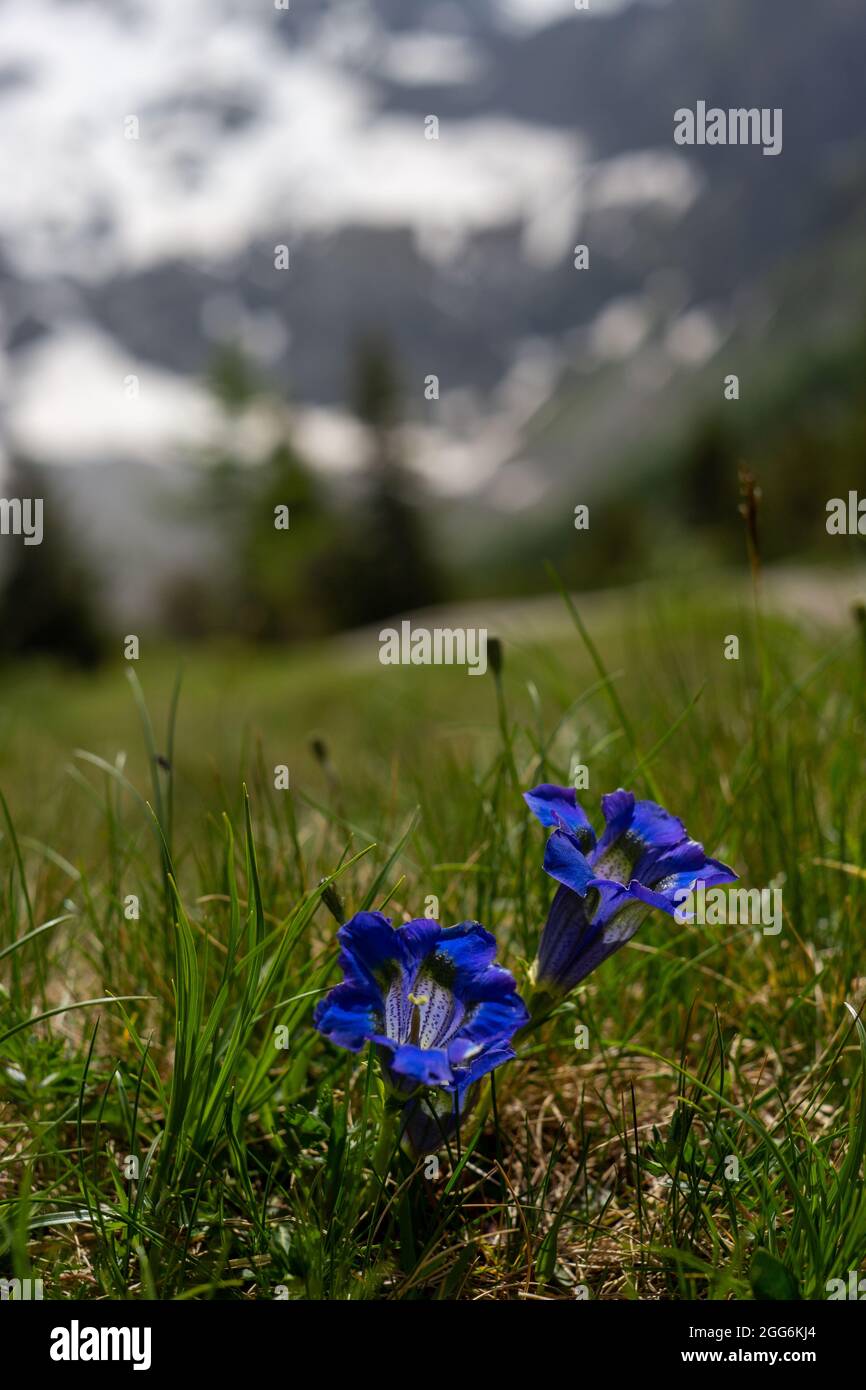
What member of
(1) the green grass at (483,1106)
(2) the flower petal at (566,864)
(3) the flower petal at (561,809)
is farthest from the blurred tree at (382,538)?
(2) the flower petal at (566,864)

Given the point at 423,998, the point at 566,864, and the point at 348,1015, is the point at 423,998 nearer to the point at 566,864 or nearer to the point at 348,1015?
the point at 348,1015

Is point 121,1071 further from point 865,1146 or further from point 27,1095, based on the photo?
point 865,1146

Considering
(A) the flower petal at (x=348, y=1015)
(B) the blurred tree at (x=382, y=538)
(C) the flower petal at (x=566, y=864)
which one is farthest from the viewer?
(B) the blurred tree at (x=382, y=538)

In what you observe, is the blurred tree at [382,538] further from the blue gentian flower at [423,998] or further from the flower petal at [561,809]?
the blue gentian flower at [423,998]

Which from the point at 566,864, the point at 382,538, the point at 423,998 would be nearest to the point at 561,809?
the point at 566,864

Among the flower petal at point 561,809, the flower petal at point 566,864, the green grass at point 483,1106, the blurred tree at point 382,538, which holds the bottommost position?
the green grass at point 483,1106
